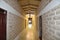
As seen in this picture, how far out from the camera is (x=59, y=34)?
1.84 meters

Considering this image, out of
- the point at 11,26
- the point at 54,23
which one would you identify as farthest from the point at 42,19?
the point at 54,23

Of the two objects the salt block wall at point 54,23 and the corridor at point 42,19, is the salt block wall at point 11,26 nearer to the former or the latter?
the corridor at point 42,19

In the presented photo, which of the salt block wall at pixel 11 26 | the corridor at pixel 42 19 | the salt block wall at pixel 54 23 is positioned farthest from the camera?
the salt block wall at pixel 11 26

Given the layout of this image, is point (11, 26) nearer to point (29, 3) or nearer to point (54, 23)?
point (54, 23)

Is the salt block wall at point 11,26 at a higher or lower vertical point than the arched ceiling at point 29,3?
lower

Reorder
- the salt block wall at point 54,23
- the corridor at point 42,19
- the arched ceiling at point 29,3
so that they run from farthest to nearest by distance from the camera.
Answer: the arched ceiling at point 29,3, the corridor at point 42,19, the salt block wall at point 54,23

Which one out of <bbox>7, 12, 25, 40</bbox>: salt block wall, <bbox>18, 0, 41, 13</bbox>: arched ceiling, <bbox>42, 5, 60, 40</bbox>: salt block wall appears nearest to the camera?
<bbox>42, 5, 60, 40</bbox>: salt block wall

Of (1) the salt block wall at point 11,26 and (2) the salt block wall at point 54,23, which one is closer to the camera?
(2) the salt block wall at point 54,23

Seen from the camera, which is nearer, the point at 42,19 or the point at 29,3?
the point at 42,19

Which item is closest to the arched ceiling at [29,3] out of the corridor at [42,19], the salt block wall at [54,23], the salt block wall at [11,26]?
the corridor at [42,19]

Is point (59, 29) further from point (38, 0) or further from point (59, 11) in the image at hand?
point (38, 0)

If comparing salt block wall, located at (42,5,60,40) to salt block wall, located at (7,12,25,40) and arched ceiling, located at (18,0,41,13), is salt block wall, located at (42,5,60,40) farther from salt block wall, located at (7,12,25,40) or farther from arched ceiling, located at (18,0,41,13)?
arched ceiling, located at (18,0,41,13)

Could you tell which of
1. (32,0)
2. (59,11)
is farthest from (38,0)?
(59,11)

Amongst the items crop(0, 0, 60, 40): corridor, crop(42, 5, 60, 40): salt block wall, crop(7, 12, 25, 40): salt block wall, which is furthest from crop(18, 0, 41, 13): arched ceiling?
crop(42, 5, 60, 40): salt block wall
